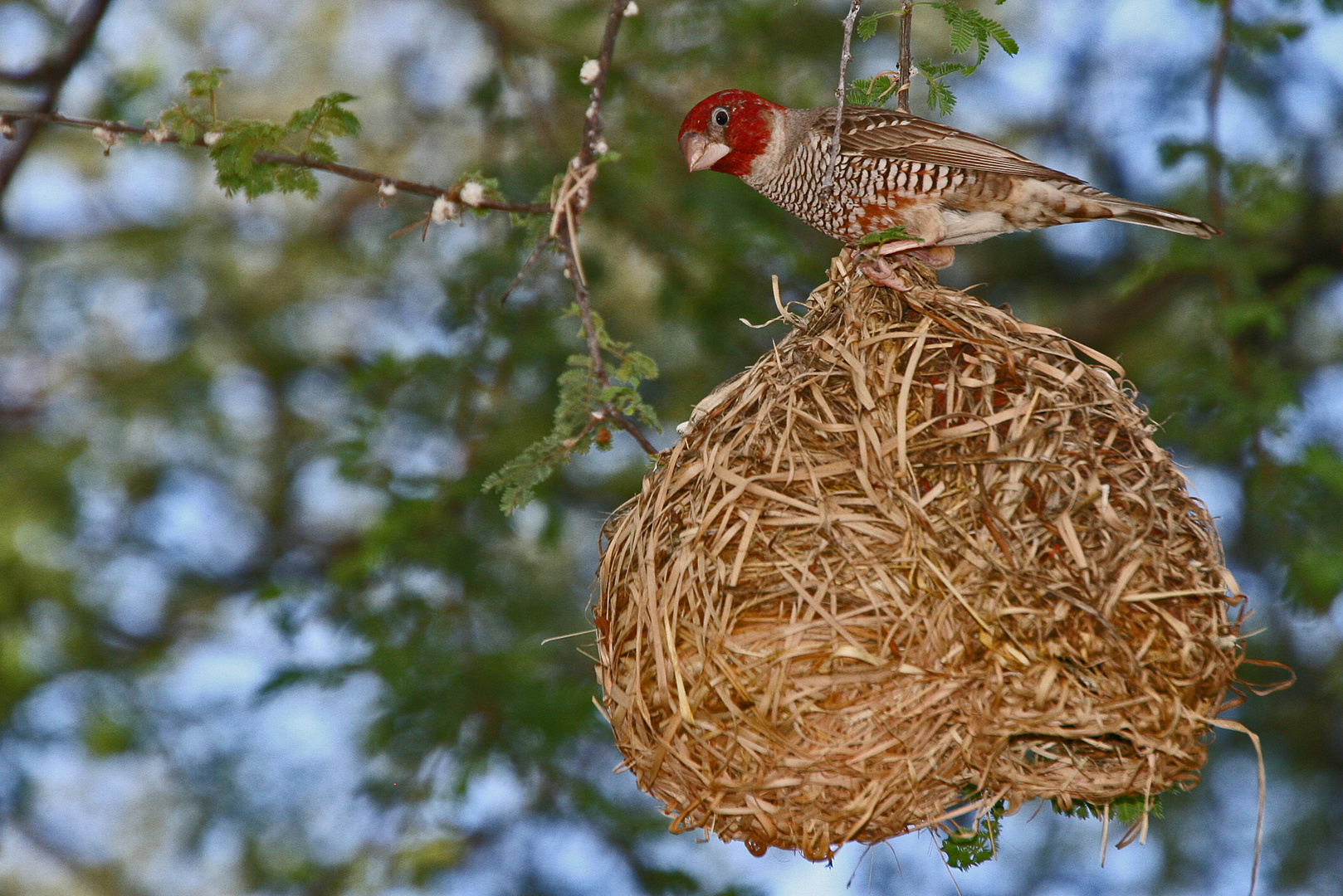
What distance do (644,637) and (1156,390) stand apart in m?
2.84

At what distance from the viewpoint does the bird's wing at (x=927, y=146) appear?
2.68 meters

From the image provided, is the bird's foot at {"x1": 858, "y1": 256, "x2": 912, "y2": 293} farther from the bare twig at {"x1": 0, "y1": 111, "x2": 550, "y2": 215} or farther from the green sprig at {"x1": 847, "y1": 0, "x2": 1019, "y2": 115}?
the bare twig at {"x1": 0, "y1": 111, "x2": 550, "y2": 215}

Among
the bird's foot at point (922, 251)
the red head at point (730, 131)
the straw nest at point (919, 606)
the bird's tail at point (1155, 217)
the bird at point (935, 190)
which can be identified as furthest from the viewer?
the red head at point (730, 131)

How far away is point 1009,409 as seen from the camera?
209 centimetres

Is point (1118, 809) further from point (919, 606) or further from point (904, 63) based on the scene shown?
point (904, 63)

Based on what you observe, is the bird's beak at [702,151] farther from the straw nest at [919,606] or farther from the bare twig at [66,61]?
the bare twig at [66,61]

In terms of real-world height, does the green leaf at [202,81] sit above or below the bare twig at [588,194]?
above

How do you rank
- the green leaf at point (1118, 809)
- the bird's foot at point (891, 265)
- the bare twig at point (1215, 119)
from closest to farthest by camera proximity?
the green leaf at point (1118, 809)
the bird's foot at point (891, 265)
the bare twig at point (1215, 119)

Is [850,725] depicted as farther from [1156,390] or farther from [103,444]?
[103,444]

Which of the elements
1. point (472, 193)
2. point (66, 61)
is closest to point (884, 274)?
point (472, 193)

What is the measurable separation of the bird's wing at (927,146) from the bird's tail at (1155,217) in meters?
0.12

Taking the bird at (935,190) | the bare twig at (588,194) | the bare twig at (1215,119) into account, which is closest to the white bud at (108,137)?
the bare twig at (588,194)

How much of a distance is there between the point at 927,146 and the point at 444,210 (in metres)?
1.13

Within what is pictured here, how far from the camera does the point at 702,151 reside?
3.01 meters
